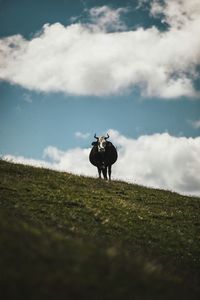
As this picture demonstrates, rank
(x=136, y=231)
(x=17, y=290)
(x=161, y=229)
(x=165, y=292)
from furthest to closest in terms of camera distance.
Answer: (x=161, y=229), (x=136, y=231), (x=165, y=292), (x=17, y=290)

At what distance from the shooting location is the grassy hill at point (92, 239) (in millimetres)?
6219

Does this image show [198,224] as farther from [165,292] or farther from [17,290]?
[17,290]

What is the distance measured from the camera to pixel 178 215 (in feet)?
85.4

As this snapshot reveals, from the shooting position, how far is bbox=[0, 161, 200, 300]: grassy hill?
6.22m

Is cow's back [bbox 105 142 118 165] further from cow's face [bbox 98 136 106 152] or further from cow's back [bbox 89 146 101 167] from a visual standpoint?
cow's back [bbox 89 146 101 167]

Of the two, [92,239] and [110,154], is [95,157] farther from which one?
[92,239]

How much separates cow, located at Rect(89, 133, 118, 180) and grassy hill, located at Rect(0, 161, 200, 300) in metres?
5.34

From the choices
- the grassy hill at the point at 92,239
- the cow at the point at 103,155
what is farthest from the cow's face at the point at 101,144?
the grassy hill at the point at 92,239

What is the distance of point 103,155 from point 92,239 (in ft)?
89.2

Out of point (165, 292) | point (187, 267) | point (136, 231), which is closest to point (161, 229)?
point (136, 231)

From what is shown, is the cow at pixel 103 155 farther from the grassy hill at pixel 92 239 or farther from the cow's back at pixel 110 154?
the grassy hill at pixel 92 239

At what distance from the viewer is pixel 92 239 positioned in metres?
11.5

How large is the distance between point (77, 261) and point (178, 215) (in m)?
20.1

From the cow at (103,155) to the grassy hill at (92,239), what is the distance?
17.5 feet
